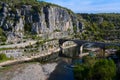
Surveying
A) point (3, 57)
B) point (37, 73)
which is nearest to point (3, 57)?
point (3, 57)

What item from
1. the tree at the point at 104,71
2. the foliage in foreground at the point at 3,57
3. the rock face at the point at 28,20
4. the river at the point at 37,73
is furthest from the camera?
the rock face at the point at 28,20

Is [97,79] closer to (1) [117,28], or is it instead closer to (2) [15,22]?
(2) [15,22]

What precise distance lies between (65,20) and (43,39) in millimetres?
23652

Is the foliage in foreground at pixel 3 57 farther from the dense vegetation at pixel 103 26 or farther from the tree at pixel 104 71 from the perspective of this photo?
the dense vegetation at pixel 103 26

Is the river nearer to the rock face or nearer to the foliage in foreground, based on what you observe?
the foliage in foreground

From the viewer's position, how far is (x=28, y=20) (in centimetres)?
A: 10388

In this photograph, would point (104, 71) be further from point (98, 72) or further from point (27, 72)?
point (27, 72)

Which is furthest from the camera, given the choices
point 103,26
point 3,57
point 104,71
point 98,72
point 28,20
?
point 103,26

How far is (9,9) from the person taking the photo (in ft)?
334

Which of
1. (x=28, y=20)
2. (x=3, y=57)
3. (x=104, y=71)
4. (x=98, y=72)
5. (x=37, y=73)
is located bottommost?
(x=37, y=73)

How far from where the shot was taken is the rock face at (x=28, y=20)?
96812mm

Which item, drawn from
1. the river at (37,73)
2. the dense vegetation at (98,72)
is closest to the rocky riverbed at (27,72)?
the river at (37,73)

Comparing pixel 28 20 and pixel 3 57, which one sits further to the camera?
pixel 28 20

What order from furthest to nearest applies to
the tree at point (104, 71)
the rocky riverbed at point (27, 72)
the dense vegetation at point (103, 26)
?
the dense vegetation at point (103, 26) < the rocky riverbed at point (27, 72) < the tree at point (104, 71)
